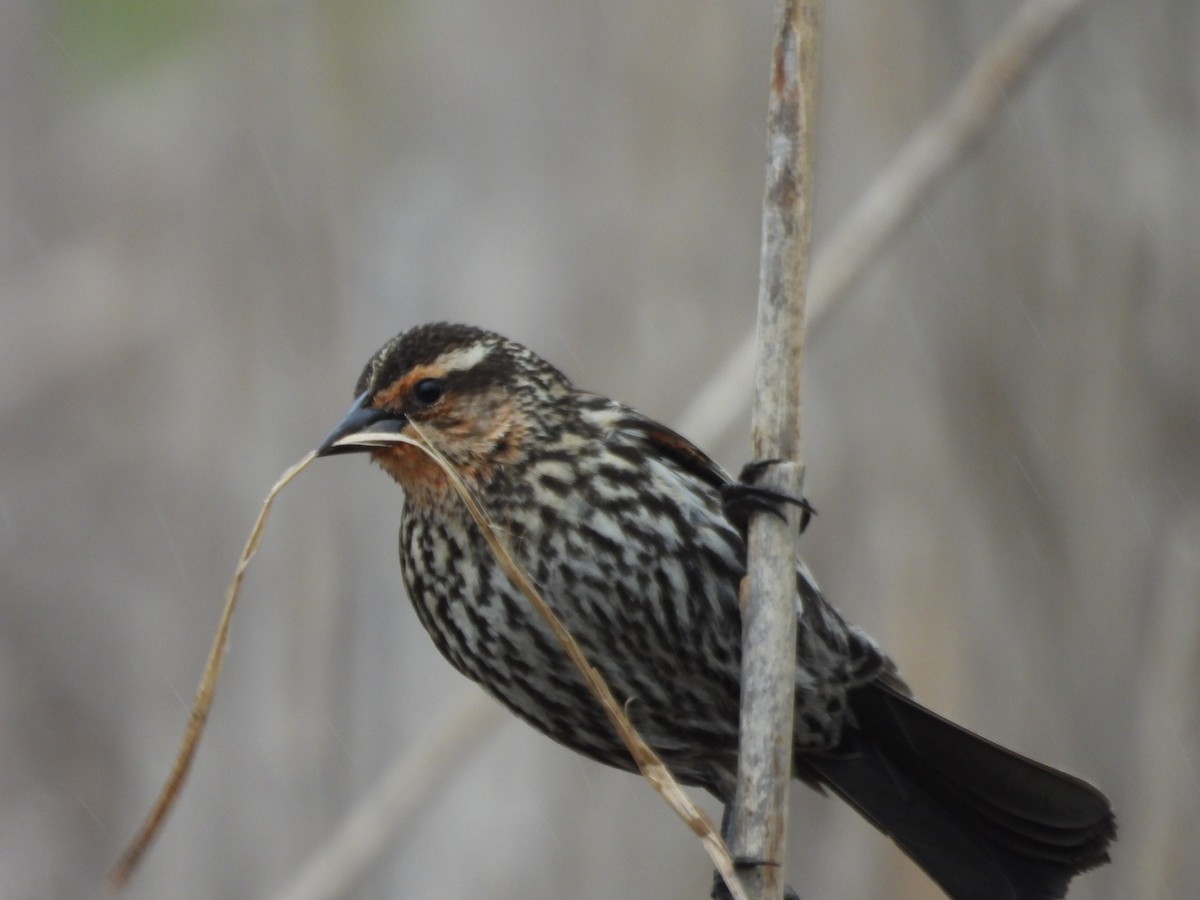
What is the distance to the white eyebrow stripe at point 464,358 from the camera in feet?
8.78

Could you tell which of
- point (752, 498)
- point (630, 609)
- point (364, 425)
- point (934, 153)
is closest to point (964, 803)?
point (630, 609)

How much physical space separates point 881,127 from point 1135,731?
1222 mm

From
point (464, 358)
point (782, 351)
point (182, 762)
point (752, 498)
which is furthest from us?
point (464, 358)

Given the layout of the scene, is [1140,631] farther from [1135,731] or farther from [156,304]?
[156,304]

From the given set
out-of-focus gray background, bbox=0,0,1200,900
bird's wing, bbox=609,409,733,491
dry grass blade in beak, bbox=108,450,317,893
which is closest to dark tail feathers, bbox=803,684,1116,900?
out-of-focus gray background, bbox=0,0,1200,900

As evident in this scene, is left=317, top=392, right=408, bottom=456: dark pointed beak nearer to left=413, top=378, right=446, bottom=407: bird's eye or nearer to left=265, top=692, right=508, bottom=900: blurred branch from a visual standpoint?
left=413, top=378, right=446, bottom=407: bird's eye

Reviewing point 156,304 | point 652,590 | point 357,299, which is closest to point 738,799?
point 652,590

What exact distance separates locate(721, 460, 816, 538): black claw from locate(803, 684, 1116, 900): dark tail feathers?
0.65 metres

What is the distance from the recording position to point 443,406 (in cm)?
266

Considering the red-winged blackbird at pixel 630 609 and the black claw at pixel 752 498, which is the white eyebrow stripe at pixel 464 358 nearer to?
the red-winged blackbird at pixel 630 609

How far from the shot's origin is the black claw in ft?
7.38

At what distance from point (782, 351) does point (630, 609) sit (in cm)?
58

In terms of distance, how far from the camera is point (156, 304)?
12.0 feet

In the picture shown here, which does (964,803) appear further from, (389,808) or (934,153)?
(934,153)
